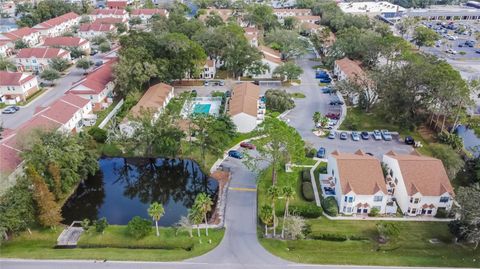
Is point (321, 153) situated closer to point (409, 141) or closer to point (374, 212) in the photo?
point (374, 212)

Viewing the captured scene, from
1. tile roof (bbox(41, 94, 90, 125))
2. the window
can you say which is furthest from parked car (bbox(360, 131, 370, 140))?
tile roof (bbox(41, 94, 90, 125))

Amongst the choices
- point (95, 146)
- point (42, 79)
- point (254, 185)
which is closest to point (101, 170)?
point (95, 146)

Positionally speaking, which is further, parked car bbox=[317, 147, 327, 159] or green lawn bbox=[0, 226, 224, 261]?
parked car bbox=[317, 147, 327, 159]

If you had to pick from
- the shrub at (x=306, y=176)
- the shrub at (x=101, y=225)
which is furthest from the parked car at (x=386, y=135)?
the shrub at (x=101, y=225)

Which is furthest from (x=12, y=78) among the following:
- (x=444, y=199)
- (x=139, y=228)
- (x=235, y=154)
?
(x=444, y=199)

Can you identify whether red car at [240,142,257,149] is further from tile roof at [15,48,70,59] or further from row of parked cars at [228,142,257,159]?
tile roof at [15,48,70,59]

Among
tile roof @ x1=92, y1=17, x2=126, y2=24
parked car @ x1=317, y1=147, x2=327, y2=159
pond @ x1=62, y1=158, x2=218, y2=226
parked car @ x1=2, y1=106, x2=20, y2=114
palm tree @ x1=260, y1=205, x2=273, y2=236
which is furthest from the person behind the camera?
tile roof @ x1=92, y1=17, x2=126, y2=24
